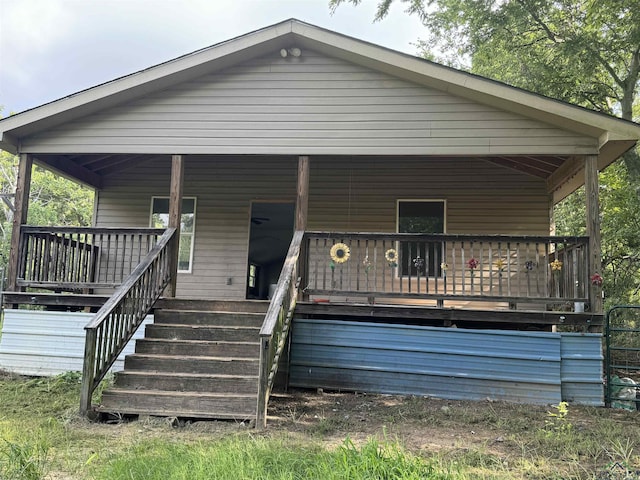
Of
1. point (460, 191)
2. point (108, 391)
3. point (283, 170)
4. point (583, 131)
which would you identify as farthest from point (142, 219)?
point (583, 131)

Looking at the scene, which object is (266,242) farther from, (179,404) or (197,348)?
(179,404)

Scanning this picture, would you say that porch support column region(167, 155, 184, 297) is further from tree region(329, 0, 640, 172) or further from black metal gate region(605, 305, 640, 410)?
tree region(329, 0, 640, 172)

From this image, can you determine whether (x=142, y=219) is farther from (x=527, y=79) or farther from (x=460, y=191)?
(x=527, y=79)

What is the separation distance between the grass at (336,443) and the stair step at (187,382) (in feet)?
1.52

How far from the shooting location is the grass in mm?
3314

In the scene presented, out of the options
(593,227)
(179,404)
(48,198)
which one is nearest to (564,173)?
(593,227)

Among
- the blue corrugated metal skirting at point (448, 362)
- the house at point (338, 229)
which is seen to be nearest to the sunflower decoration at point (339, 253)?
the house at point (338, 229)

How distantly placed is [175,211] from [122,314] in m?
2.12

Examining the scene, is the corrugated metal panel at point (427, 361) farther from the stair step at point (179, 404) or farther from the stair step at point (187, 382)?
Result: the stair step at point (179, 404)

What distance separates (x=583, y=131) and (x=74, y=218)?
29.2 metres

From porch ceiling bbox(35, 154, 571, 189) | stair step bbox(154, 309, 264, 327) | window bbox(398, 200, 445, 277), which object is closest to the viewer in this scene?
stair step bbox(154, 309, 264, 327)

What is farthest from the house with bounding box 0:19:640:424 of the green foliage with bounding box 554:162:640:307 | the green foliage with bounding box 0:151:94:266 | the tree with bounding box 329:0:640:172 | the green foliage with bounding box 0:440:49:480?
the green foliage with bounding box 0:151:94:266

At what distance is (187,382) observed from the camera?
5.43 m

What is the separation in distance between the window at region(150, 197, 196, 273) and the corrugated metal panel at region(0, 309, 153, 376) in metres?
2.56
